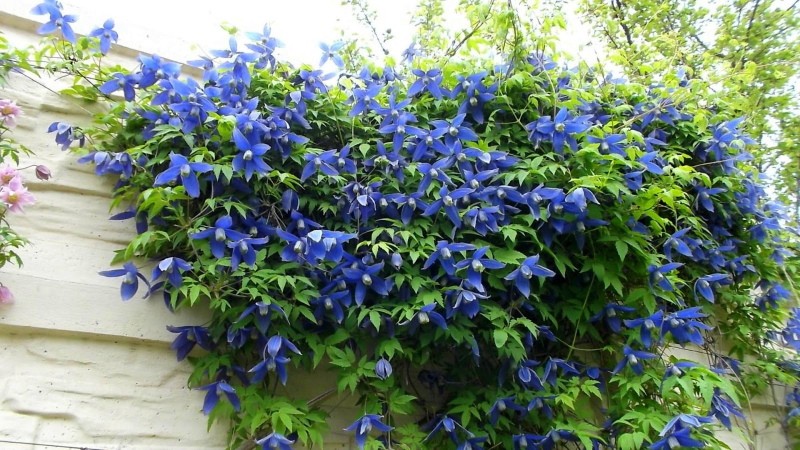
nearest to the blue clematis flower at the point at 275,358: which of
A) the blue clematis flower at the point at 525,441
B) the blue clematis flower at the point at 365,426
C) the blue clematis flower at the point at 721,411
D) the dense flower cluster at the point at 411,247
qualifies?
the dense flower cluster at the point at 411,247

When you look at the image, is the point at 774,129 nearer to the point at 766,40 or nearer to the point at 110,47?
the point at 766,40

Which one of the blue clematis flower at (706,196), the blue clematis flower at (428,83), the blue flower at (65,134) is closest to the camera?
the blue flower at (65,134)

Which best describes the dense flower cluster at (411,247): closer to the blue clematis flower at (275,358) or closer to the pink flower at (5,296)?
the blue clematis flower at (275,358)

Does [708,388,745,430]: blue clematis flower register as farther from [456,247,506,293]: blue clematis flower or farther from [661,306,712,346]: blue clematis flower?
[456,247,506,293]: blue clematis flower

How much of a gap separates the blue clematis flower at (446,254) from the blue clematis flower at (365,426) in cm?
43

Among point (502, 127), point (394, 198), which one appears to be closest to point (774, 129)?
point (502, 127)

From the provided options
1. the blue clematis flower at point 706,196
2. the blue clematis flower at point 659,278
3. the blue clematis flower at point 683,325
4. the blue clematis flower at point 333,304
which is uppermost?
the blue clematis flower at point 706,196

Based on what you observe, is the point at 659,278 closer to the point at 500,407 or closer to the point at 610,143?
the point at 610,143

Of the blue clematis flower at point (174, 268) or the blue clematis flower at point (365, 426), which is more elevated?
the blue clematis flower at point (174, 268)

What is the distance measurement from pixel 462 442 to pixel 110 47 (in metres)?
1.65

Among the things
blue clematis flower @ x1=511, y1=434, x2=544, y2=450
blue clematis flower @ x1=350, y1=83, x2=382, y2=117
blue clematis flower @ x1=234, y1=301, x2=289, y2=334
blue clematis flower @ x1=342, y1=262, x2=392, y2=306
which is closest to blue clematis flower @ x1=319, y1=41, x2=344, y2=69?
blue clematis flower @ x1=350, y1=83, x2=382, y2=117

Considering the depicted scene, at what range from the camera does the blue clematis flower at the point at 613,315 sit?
1.83 m

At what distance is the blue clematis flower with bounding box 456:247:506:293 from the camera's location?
1.53 m

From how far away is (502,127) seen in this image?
77.7 inches
